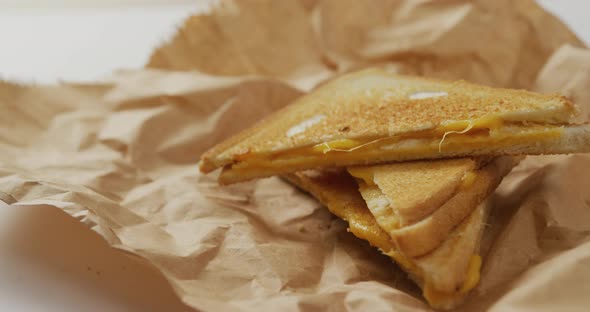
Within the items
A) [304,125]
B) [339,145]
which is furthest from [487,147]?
[304,125]

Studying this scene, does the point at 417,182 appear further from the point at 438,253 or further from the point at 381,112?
the point at 381,112

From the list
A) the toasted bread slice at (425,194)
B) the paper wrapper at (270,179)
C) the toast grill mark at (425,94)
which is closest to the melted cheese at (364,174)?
the toasted bread slice at (425,194)

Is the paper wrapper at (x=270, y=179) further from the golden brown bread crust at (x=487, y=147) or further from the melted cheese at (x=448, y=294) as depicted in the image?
the golden brown bread crust at (x=487, y=147)

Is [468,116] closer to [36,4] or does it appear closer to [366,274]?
[366,274]

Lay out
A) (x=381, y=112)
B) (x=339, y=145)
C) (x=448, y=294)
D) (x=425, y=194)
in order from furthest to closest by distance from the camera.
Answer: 1. (x=381, y=112)
2. (x=339, y=145)
3. (x=425, y=194)
4. (x=448, y=294)

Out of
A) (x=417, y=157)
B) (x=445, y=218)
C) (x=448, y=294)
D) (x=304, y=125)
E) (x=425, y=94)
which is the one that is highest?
(x=304, y=125)

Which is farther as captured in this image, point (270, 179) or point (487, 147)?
point (270, 179)

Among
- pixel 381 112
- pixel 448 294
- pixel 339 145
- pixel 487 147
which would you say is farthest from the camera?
pixel 381 112

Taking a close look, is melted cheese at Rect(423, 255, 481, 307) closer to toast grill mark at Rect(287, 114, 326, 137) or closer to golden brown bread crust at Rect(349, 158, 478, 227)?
golden brown bread crust at Rect(349, 158, 478, 227)
